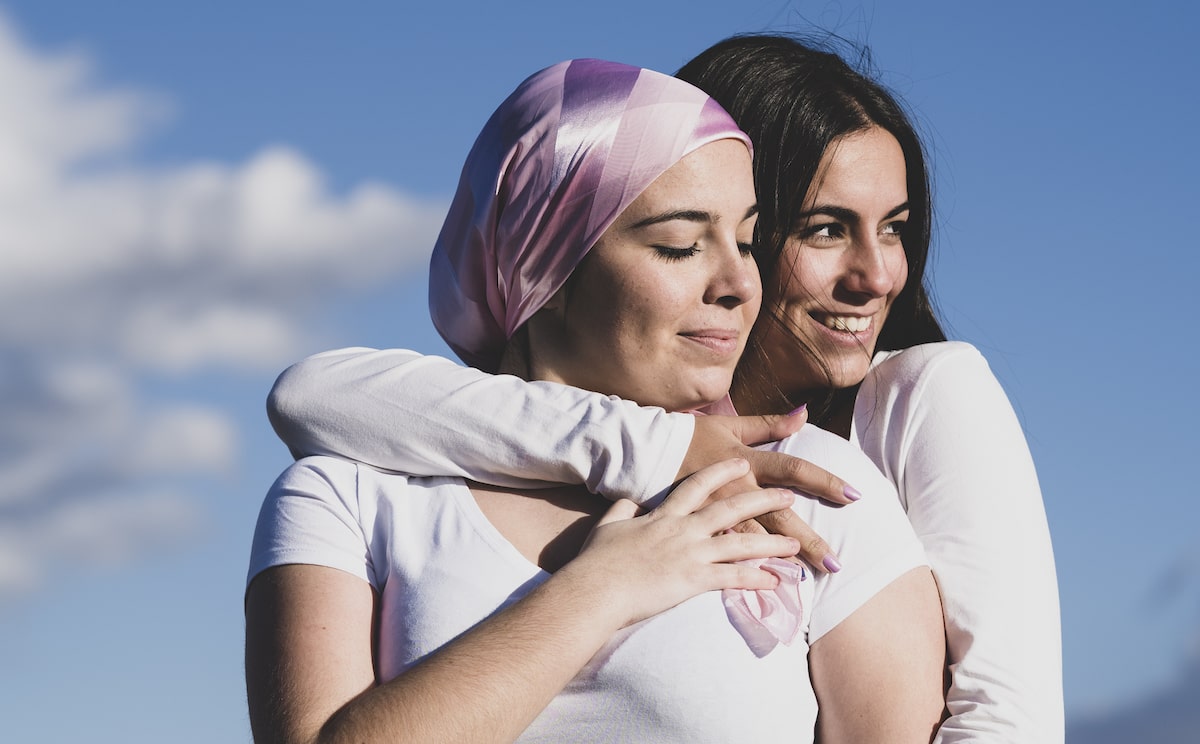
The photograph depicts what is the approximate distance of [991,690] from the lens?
292 cm

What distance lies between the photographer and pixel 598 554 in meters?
2.73

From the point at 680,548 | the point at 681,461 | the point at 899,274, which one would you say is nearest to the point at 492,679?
the point at 680,548

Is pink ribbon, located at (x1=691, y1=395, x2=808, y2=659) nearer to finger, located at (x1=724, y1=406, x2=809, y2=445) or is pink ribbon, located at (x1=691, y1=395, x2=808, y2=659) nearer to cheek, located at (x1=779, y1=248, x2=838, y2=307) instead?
finger, located at (x1=724, y1=406, x2=809, y2=445)

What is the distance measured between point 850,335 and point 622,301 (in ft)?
3.38

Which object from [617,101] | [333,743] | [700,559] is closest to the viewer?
[333,743]

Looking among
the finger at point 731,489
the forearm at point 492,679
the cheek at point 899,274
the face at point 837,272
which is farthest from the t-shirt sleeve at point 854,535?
the cheek at point 899,274

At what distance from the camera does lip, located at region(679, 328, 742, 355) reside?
313 centimetres

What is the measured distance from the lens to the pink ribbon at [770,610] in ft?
8.87

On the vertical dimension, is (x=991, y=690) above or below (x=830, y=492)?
below

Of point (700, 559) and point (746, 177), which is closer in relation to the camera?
point (700, 559)

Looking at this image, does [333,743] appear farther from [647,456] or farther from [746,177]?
[746,177]

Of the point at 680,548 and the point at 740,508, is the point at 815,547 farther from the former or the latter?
the point at 680,548

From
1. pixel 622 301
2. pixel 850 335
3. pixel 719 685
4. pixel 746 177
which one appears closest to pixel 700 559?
pixel 719 685

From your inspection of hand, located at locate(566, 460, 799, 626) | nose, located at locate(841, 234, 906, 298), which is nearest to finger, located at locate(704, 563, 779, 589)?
hand, located at locate(566, 460, 799, 626)
